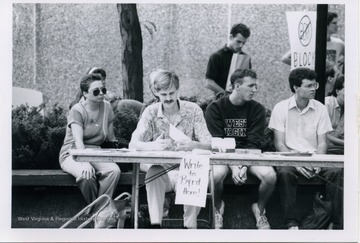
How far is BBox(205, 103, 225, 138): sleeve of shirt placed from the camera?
6906mm

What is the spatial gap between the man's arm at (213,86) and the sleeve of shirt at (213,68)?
33 millimetres

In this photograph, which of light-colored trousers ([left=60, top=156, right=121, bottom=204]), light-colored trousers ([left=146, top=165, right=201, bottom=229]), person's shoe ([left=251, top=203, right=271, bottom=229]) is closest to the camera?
light-colored trousers ([left=146, top=165, right=201, bottom=229])

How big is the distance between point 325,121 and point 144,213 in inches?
75.2

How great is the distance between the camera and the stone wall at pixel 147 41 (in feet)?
22.5

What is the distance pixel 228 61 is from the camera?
274 inches

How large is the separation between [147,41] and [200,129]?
37.9 inches

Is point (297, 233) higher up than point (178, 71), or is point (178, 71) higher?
point (178, 71)

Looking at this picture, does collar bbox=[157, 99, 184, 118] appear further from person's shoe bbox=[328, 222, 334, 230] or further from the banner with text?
person's shoe bbox=[328, 222, 334, 230]

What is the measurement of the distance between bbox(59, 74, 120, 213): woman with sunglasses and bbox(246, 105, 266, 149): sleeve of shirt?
1270 mm

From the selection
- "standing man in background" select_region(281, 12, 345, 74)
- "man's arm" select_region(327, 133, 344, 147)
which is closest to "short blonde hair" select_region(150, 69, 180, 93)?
"standing man in background" select_region(281, 12, 345, 74)

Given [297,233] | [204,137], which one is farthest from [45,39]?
[297,233]

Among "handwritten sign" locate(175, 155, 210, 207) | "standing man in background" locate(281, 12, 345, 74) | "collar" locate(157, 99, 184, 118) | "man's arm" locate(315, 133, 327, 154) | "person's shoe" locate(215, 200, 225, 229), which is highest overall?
"standing man in background" locate(281, 12, 345, 74)

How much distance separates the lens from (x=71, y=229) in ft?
22.3
